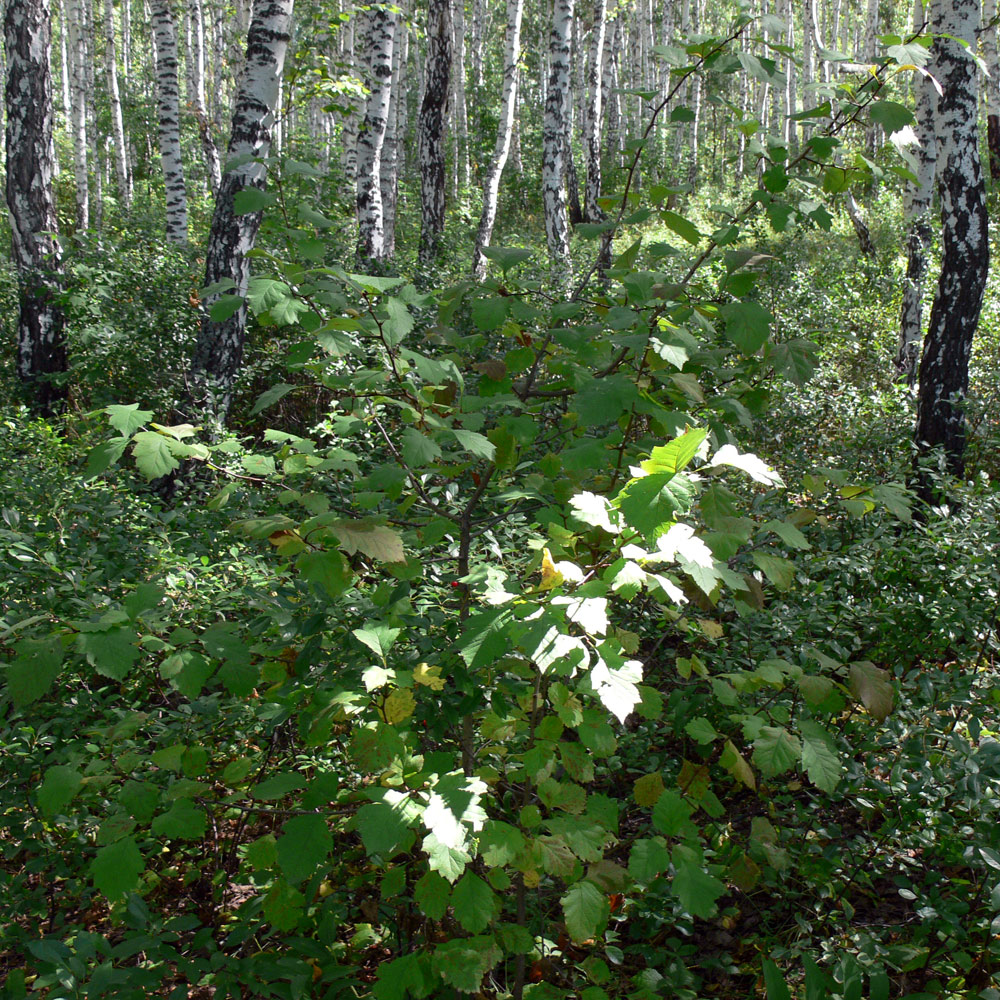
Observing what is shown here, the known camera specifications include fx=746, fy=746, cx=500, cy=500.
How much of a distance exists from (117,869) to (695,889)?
121cm

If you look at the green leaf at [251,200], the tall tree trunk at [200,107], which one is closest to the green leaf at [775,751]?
the green leaf at [251,200]

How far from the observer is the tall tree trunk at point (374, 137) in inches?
370

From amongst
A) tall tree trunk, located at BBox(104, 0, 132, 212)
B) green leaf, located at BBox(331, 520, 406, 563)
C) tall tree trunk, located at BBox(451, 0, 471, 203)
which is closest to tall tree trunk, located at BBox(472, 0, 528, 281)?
tall tree trunk, located at BBox(451, 0, 471, 203)

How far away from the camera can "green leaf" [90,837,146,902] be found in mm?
1494

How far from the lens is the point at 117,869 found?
4.94 ft

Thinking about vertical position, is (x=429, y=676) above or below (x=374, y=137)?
below

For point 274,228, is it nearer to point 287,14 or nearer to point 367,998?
point 367,998

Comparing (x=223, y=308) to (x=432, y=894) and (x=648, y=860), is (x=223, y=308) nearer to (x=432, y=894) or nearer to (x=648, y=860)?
(x=432, y=894)

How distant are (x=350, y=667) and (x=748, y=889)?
1.35 metres

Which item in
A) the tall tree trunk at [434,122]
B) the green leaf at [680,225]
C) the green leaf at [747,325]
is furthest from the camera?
the tall tree trunk at [434,122]

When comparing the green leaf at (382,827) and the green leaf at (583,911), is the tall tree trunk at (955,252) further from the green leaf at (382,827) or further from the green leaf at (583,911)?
the green leaf at (382,827)

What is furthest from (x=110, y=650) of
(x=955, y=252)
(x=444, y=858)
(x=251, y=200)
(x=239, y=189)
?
(x=955, y=252)

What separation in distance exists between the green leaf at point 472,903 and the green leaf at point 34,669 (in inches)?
34.6

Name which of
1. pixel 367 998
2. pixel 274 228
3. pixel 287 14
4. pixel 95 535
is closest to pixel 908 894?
pixel 367 998
